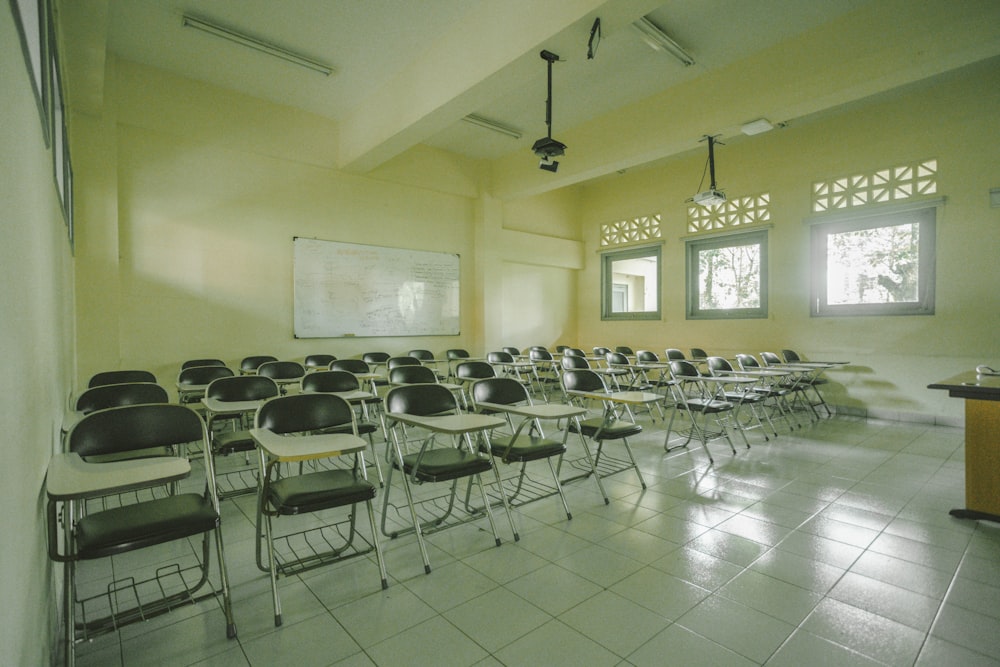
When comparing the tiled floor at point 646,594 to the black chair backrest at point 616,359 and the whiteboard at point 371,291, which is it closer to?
the black chair backrest at point 616,359

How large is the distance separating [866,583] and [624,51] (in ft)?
16.3

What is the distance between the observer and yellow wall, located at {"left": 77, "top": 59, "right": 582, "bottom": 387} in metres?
5.01

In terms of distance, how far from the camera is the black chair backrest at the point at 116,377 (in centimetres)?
397

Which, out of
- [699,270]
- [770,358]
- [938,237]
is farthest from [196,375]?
[938,237]

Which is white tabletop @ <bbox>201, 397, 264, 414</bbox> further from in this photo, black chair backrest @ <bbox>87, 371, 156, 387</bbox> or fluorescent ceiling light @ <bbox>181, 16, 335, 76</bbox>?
fluorescent ceiling light @ <bbox>181, 16, 335, 76</bbox>

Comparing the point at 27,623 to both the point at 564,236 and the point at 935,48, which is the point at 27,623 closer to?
the point at 935,48

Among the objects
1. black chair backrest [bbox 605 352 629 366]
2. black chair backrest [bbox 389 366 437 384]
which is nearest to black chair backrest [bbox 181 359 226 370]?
black chair backrest [bbox 389 366 437 384]

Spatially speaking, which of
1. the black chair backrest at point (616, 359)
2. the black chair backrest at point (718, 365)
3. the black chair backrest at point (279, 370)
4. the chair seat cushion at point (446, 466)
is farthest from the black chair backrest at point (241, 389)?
the black chair backrest at point (718, 365)

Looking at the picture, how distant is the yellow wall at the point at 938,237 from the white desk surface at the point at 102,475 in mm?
5921

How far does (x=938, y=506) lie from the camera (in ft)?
10.7

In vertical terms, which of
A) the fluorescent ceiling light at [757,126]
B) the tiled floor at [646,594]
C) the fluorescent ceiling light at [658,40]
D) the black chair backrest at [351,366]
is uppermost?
the fluorescent ceiling light at [658,40]

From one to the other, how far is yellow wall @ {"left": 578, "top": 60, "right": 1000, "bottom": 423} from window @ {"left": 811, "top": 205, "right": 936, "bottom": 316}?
0.13m

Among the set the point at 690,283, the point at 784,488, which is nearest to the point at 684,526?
the point at 784,488

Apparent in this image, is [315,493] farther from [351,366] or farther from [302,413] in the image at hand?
[351,366]
